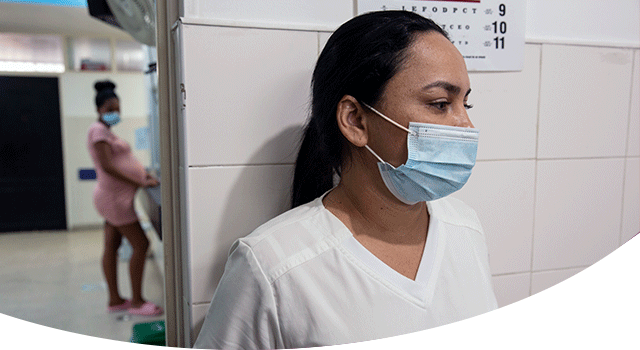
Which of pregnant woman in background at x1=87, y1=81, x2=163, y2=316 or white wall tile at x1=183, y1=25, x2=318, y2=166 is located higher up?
white wall tile at x1=183, y1=25, x2=318, y2=166

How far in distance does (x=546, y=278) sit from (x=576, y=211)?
226 mm

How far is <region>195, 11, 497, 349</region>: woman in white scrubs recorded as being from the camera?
0.84 m

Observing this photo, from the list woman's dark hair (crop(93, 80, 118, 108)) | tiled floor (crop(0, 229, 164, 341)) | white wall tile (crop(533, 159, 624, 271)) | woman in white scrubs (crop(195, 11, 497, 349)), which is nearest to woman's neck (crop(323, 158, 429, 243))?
woman in white scrubs (crop(195, 11, 497, 349))

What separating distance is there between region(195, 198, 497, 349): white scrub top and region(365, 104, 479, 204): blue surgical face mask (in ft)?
0.46

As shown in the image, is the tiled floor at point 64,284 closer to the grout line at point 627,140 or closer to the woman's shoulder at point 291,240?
the woman's shoulder at point 291,240

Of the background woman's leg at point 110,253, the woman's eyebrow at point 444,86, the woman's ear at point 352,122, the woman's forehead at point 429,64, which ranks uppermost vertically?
the woman's forehead at point 429,64

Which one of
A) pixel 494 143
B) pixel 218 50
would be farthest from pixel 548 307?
pixel 218 50

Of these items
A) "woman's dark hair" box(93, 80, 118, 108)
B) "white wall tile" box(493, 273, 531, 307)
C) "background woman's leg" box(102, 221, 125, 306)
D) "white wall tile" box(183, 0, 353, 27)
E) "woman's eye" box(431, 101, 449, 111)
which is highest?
"white wall tile" box(183, 0, 353, 27)

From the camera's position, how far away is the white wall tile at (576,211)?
135cm

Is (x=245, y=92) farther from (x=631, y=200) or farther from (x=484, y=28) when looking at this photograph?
(x=631, y=200)

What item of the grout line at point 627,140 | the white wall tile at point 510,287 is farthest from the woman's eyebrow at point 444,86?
the grout line at point 627,140

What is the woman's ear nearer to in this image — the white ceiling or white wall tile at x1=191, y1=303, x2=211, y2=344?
white wall tile at x1=191, y1=303, x2=211, y2=344

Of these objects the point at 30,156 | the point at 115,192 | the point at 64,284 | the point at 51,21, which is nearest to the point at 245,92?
the point at 115,192

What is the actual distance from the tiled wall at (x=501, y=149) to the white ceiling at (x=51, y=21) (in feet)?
12.0
